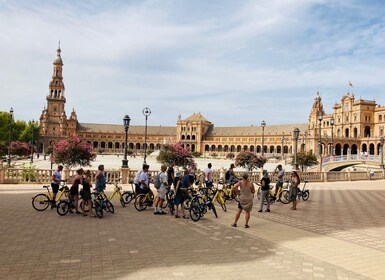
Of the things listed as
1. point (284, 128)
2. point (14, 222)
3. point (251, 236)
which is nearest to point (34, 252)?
point (14, 222)

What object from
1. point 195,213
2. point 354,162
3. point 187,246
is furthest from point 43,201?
point 354,162

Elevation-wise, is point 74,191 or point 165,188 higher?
point 165,188

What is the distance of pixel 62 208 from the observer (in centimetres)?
1285

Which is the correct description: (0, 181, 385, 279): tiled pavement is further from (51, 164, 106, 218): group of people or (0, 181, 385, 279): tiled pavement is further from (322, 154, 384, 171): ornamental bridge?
(322, 154, 384, 171): ornamental bridge

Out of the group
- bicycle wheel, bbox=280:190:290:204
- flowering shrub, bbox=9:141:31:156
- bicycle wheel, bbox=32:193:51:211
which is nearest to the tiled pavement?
bicycle wheel, bbox=32:193:51:211

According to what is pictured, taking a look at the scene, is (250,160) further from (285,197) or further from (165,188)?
(165,188)

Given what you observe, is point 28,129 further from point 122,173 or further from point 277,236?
point 277,236

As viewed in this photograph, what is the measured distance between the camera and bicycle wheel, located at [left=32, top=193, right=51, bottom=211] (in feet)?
44.8

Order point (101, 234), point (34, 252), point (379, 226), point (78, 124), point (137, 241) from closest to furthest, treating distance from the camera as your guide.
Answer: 1. point (34, 252)
2. point (137, 241)
3. point (101, 234)
4. point (379, 226)
5. point (78, 124)

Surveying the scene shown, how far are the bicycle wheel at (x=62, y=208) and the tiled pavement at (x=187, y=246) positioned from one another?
0.24 meters

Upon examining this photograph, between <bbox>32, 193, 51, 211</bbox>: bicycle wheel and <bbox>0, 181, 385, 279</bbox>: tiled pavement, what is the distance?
12.1 inches

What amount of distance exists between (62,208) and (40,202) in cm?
143

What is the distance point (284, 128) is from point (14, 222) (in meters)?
137

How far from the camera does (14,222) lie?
11242 mm
